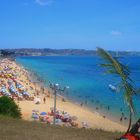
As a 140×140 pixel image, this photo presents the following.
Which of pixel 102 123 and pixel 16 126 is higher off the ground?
pixel 16 126

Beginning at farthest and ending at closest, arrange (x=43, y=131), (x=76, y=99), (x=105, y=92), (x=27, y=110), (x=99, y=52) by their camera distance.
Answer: (x=105, y=92) → (x=76, y=99) → (x=27, y=110) → (x=43, y=131) → (x=99, y=52)

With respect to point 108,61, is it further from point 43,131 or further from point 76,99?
point 76,99

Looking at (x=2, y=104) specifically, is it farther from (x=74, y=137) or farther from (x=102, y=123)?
(x=102, y=123)

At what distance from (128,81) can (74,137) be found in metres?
2.12

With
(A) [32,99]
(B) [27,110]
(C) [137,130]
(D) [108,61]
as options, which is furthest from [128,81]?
(A) [32,99]

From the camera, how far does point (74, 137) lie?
30.2 feet

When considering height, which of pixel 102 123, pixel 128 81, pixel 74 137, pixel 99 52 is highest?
pixel 99 52

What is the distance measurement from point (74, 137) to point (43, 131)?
1000mm

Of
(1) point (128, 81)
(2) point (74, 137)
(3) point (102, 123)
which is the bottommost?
(3) point (102, 123)

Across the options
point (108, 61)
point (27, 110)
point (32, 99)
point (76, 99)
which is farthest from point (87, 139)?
point (76, 99)

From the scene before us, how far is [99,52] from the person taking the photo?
7.83 meters

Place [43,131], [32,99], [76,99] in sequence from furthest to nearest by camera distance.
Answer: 1. [76,99]
2. [32,99]
3. [43,131]

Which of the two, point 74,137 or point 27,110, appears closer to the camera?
point 74,137

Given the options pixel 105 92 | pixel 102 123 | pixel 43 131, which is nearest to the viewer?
pixel 43 131
